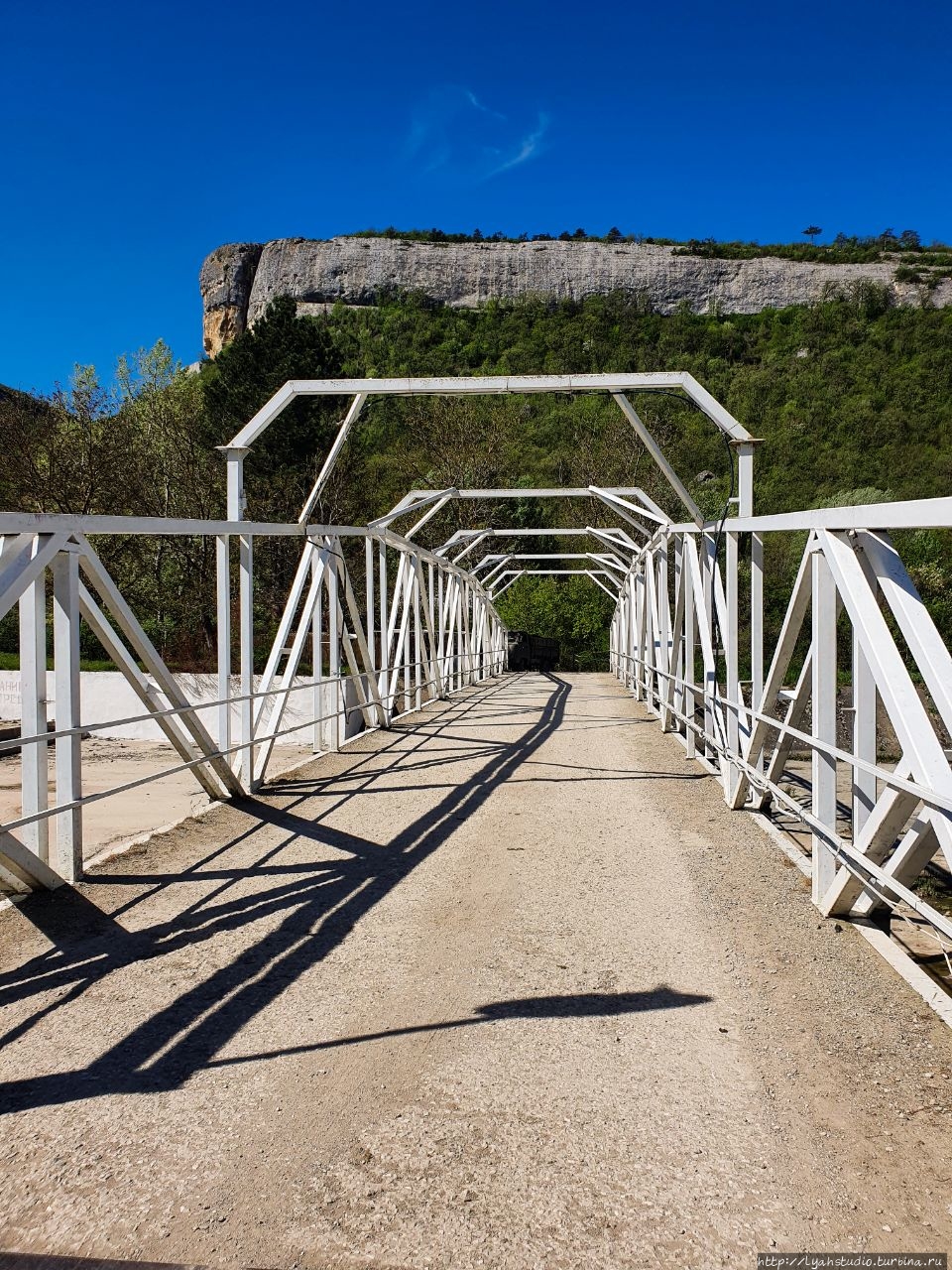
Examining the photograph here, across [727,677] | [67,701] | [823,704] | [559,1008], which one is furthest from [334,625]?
[559,1008]

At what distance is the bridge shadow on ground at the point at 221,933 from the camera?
3.32 meters

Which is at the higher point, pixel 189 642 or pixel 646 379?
pixel 646 379

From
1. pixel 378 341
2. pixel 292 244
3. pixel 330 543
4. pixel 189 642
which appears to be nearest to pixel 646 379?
pixel 330 543

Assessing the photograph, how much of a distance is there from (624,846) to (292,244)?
327ft

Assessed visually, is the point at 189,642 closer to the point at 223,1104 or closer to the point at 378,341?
the point at 223,1104

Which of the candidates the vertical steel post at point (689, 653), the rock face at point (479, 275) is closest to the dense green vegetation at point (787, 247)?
the rock face at point (479, 275)

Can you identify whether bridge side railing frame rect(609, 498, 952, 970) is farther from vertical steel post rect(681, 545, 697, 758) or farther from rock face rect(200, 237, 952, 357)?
rock face rect(200, 237, 952, 357)

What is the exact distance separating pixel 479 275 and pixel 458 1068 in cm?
10083

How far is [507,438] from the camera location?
38.7m

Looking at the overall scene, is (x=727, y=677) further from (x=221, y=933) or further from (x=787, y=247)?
(x=787, y=247)

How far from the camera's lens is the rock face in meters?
94.3

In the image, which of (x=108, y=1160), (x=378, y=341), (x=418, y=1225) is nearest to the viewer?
(x=418, y=1225)

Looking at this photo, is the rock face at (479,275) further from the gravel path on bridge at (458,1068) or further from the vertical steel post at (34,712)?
the gravel path on bridge at (458,1068)

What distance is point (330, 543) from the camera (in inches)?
412
